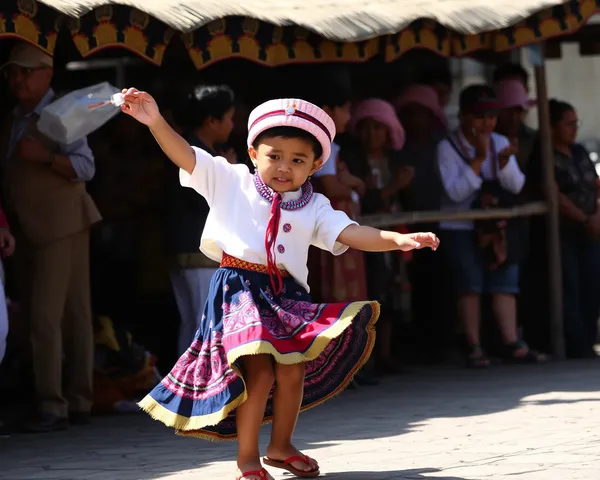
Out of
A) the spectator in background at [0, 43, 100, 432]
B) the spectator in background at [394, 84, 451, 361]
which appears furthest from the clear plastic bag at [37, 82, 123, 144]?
the spectator in background at [394, 84, 451, 361]

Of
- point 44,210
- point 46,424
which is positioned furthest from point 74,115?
point 46,424

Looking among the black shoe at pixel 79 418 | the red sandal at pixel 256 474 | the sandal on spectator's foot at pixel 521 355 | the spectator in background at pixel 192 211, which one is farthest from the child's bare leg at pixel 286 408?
the sandal on spectator's foot at pixel 521 355

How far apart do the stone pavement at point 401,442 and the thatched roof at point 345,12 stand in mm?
2013

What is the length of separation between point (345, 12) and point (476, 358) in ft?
9.00

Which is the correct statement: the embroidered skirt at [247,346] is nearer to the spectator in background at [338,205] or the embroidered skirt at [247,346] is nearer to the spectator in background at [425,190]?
the spectator in background at [338,205]

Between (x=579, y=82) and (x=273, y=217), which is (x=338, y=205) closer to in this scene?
(x=273, y=217)

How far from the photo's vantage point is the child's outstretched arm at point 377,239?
5164 mm

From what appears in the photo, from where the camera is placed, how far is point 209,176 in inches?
219

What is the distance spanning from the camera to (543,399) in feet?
26.3

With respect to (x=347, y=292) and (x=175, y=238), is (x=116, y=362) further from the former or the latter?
(x=347, y=292)

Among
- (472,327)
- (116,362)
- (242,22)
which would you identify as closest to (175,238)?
(116,362)

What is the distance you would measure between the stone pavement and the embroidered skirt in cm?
41

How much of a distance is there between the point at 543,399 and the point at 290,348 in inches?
122

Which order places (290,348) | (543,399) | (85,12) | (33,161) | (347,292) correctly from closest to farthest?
(290,348), (85,12), (33,161), (543,399), (347,292)
